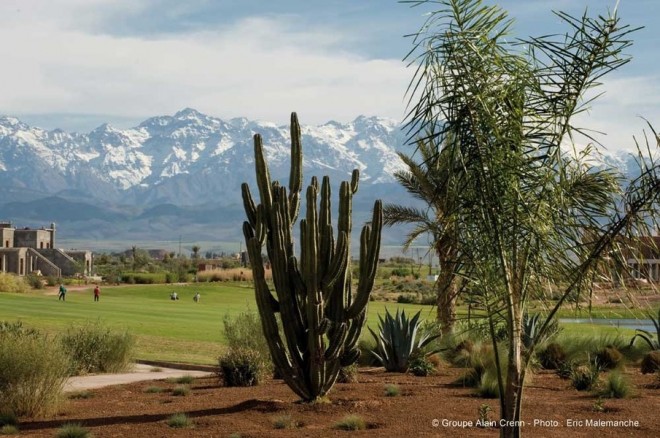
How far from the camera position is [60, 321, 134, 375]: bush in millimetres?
21766

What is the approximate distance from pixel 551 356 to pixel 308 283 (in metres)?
8.44

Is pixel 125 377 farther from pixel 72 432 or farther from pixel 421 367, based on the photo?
pixel 72 432

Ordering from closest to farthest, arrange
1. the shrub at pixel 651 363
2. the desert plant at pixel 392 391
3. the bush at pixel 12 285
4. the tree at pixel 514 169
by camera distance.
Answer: the tree at pixel 514 169 < the desert plant at pixel 392 391 < the shrub at pixel 651 363 < the bush at pixel 12 285

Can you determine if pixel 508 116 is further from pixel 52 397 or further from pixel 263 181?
pixel 52 397

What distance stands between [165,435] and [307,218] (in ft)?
11.8

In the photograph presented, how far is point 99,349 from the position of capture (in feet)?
72.6

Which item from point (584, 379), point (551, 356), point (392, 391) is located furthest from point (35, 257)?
point (584, 379)

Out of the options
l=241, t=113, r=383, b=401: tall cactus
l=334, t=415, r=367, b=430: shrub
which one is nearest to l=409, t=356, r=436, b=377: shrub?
l=241, t=113, r=383, b=401: tall cactus

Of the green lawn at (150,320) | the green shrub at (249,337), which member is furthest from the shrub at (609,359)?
the green shrub at (249,337)

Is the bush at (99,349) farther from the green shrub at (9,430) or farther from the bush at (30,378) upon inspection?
the green shrub at (9,430)

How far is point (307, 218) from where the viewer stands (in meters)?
14.9

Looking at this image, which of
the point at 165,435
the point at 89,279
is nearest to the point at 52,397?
the point at 165,435

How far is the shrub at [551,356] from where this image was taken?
21.6 meters

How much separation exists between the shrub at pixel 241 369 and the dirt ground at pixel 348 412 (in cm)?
27
